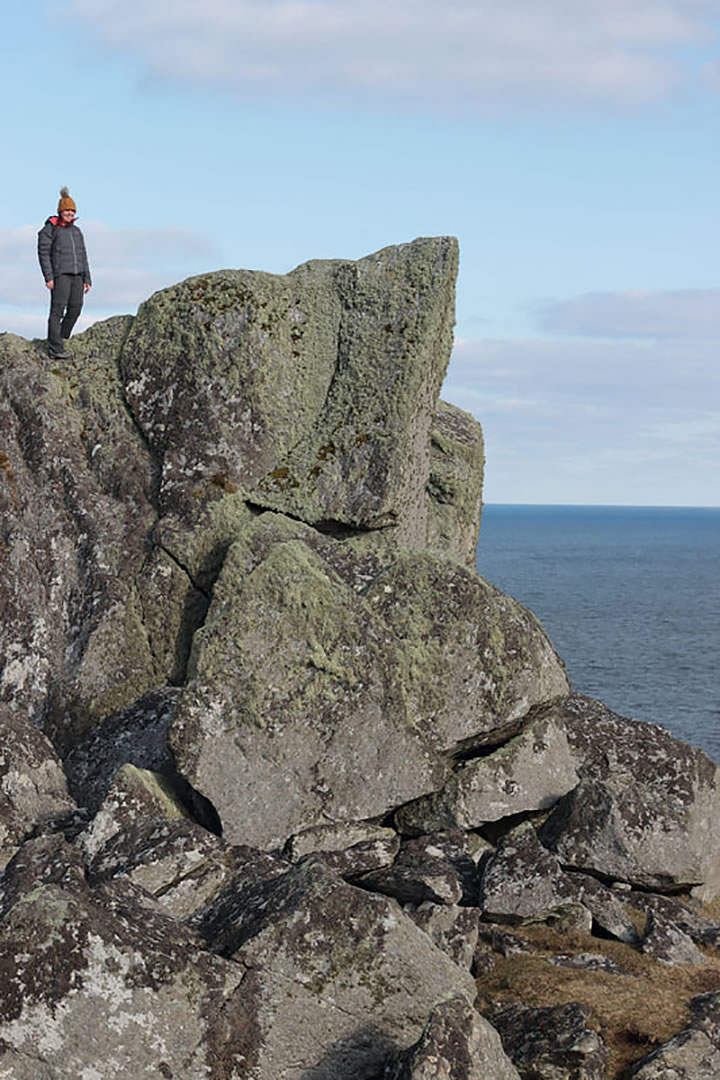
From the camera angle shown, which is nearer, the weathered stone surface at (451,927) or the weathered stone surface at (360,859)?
the weathered stone surface at (451,927)

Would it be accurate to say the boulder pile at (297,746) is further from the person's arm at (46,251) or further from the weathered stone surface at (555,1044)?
the person's arm at (46,251)

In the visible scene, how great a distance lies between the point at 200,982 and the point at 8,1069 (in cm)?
193

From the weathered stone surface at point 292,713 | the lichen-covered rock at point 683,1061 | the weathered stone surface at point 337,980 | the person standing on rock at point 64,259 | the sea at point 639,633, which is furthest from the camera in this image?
the sea at point 639,633

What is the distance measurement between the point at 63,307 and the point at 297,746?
1179 cm

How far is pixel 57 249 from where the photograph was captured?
83.8 ft

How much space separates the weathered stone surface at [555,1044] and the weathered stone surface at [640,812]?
6073mm

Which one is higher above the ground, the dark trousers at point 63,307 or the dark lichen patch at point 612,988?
the dark trousers at point 63,307

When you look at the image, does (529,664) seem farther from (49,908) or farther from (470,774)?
(49,908)

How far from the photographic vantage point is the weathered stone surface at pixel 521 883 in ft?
56.0

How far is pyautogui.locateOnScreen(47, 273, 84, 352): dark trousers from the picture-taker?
82.4 feet

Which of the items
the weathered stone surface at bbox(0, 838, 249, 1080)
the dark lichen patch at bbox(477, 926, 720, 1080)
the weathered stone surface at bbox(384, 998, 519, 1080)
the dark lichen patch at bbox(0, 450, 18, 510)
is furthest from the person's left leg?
the weathered stone surface at bbox(384, 998, 519, 1080)

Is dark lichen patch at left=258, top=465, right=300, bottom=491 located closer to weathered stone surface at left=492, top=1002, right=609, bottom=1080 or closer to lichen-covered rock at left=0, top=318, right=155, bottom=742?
lichen-covered rock at left=0, top=318, right=155, bottom=742

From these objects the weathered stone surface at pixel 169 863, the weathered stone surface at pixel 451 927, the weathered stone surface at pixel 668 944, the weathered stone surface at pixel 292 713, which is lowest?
the weathered stone surface at pixel 668 944

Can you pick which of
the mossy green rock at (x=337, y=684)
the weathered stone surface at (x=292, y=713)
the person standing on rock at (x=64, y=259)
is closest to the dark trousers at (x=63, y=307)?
the person standing on rock at (x=64, y=259)
